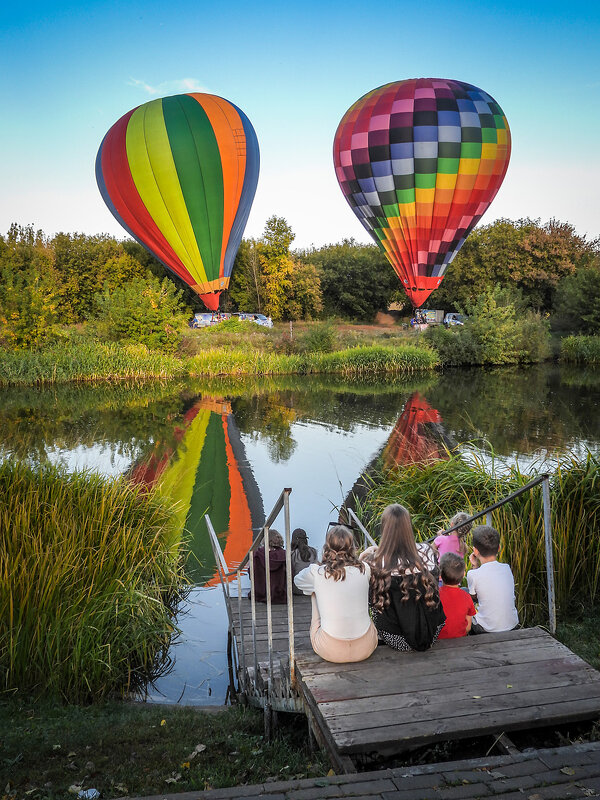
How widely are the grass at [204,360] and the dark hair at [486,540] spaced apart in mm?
21825

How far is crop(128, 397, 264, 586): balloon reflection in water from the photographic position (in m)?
7.53

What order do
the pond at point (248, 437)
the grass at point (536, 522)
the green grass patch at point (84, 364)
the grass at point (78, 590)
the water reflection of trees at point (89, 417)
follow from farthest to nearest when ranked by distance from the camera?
1. the green grass patch at point (84, 364)
2. the water reflection of trees at point (89, 417)
3. the pond at point (248, 437)
4. the grass at point (536, 522)
5. the grass at point (78, 590)

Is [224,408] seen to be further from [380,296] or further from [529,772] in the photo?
[380,296]

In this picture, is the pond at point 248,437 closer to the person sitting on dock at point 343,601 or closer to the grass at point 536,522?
the grass at point 536,522

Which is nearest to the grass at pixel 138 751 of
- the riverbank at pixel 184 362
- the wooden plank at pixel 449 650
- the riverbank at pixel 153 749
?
the riverbank at pixel 153 749

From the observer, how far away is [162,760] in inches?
119

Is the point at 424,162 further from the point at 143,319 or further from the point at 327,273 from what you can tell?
the point at 327,273

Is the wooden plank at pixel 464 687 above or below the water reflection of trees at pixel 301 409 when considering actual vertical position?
above

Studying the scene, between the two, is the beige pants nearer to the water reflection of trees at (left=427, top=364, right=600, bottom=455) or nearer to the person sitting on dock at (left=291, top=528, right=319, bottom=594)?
the person sitting on dock at (left=291, top=528, right=319, bottom=594)

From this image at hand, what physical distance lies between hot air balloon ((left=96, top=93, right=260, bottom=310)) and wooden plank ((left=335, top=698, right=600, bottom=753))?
16436 millimetres

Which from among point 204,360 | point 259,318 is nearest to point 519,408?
point 204,360

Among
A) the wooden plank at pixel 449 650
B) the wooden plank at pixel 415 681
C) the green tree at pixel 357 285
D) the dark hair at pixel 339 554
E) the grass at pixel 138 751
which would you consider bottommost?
the grass at pixel 138 751

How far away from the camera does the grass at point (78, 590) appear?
412cm

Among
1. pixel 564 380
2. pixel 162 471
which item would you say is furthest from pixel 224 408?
pixel 564 380
